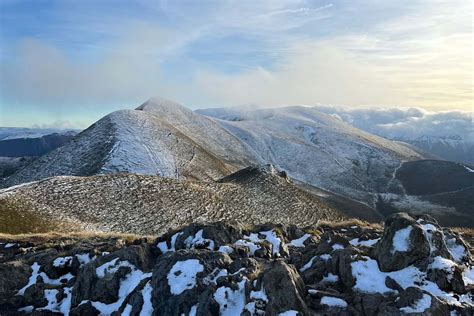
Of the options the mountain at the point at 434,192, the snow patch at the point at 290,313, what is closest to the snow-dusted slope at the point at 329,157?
the mountain at the point at 434,192

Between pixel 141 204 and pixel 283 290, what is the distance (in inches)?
1397

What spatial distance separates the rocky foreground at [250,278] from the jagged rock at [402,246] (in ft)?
0.13

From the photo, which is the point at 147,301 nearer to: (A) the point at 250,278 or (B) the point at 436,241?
(A) the point at 250,278

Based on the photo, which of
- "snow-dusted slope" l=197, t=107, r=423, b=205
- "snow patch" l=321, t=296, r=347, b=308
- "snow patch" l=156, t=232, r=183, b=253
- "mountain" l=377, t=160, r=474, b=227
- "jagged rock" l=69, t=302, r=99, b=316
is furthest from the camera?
"snow-dusted slope" l=197, t=107, r=423, b=205

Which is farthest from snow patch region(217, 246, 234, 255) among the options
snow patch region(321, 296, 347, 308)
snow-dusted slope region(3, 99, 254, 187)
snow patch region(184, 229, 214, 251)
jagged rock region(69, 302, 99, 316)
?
snow-dusted slope region(3, 99, 254, 187)

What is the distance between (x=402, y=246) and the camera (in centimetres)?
1595

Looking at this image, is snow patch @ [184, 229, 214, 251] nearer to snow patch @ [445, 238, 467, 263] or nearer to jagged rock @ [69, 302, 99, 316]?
jagged rock @ [69, 302, 99, 316]

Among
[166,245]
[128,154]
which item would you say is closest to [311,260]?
[166,245]

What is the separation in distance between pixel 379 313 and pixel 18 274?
1722 cm

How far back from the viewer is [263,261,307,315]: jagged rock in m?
13.9

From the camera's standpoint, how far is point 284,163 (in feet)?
483

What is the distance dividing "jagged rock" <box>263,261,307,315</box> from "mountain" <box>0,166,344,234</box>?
27634mm

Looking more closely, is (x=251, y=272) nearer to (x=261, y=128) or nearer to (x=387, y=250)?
(x=387, y=250)

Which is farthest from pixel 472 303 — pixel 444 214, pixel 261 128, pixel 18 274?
pixel 261 128
